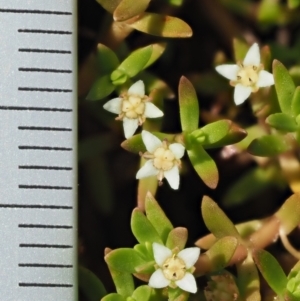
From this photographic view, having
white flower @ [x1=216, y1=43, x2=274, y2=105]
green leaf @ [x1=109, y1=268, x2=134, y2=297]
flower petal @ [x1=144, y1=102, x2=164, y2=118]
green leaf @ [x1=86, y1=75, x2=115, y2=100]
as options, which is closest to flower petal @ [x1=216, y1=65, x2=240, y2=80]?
white flower @ [x1=216, y1=43, x2=274, y2=105]

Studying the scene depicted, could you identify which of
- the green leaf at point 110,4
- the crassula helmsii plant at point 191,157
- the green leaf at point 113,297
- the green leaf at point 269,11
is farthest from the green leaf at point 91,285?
the green leaf at point 269,11

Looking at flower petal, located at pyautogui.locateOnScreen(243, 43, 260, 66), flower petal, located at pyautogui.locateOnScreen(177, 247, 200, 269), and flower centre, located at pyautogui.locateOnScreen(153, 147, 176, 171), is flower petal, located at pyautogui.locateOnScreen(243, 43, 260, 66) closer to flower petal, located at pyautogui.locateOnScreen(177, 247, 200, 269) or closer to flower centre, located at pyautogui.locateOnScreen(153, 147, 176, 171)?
flower centre, located at pyautogui.locateOnScreen(153, 147, 176, 171)

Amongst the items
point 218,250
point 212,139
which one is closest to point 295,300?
point 218,250

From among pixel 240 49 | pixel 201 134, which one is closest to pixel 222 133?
pixel 201 134

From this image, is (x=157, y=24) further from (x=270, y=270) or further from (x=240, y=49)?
(x=270, y=270)

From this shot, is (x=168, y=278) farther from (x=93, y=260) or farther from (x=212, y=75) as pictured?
(x=212, y=75)

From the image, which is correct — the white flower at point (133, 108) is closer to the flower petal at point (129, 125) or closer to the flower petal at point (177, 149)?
Answer: the flower petal at point (129, 125)

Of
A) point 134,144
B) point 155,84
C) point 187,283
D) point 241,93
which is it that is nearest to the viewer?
point 187,283
